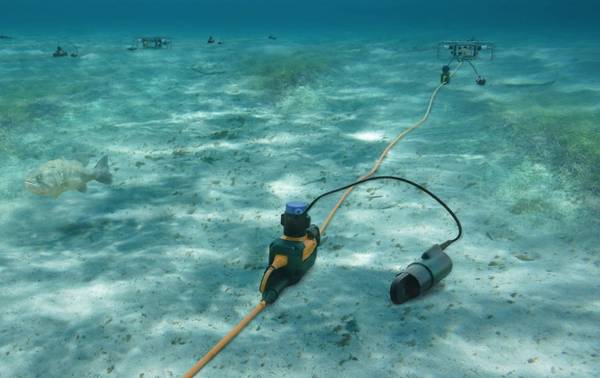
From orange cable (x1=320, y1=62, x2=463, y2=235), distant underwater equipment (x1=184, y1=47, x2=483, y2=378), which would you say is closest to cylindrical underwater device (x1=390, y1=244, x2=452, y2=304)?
distant underwater equipment (x1=184, y1=47, x2=483, y2=378)

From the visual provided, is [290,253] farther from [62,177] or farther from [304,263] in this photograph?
[62,177]

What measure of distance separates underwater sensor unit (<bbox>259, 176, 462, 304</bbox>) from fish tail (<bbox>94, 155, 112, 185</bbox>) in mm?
3223

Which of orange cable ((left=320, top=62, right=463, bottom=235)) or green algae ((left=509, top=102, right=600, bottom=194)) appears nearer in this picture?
orange cable ((left=320, top=62, right=463, bottom=235))

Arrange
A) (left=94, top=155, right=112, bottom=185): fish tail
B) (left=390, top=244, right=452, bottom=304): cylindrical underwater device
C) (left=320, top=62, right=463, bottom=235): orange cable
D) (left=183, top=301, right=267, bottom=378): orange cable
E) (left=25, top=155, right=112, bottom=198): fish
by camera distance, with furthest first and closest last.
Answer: (left=94, top=155, right=112, bottom=185): fish tail
(left=25, top=155, right=112, bottom=198): fish
(left=320, top=62, right=463, bottom=235): orange cable
(left=390, top=244, right=452, bottom=304): cylindrical underwater device
(left=183, top=301, right=267, bottom=378): orange cable

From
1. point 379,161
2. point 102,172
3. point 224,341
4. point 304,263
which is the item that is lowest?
point 224,341

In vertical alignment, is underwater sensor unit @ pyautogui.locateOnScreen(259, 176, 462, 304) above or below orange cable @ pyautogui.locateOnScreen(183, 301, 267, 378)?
above

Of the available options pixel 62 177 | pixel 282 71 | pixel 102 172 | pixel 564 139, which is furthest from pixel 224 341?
pixel 282 71

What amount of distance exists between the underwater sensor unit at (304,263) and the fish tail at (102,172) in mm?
3223

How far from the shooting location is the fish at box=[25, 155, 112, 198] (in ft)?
15.5

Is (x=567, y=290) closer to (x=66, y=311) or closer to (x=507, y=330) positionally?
(x=507, y=330)

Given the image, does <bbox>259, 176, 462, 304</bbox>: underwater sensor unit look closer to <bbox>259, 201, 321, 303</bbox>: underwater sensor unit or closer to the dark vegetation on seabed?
<bbox>259, 201, 321, 303</bbox>: underwater sensor unit

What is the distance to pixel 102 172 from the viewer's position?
540cm

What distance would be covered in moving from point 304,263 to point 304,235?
232 millimetres

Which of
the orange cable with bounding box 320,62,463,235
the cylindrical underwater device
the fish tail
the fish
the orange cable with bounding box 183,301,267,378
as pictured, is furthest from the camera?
the fish tail
